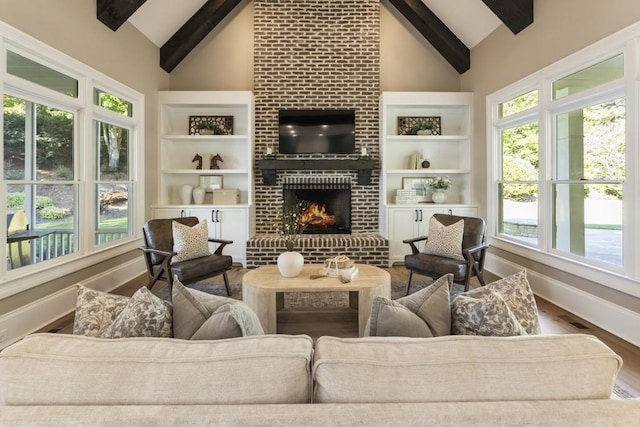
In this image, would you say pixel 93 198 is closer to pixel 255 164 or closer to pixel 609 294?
pixel 255 164

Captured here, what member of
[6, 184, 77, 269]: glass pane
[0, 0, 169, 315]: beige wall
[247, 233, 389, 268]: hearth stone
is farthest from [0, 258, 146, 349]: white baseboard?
[247, 233, 389, 268]: hearth stone

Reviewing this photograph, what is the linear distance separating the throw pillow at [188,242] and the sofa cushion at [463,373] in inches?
131

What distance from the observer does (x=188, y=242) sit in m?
3.98

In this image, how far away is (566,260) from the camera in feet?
12.0

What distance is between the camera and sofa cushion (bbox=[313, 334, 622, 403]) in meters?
0.88

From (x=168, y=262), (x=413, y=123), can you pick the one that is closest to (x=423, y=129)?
(x=413, y=123)

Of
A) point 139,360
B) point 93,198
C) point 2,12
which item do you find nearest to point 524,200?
point 139,360

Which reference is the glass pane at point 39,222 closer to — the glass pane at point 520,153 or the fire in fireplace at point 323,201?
the fire in fireplace at point 323,201

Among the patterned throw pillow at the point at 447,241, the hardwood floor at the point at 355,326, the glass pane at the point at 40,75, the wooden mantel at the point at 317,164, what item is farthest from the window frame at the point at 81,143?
the patterned throw pillow at the point at 447,241

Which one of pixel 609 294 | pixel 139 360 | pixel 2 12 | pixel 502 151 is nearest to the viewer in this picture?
pixel 139 360

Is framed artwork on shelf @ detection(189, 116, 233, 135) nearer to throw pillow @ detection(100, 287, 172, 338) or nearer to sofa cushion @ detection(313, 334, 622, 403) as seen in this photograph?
throw pillow @ detection(100, 287, 172, 338)

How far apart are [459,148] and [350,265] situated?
157 inches

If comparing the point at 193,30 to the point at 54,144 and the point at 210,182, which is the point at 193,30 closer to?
the point at 210,182

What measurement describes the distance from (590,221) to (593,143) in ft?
2.38
